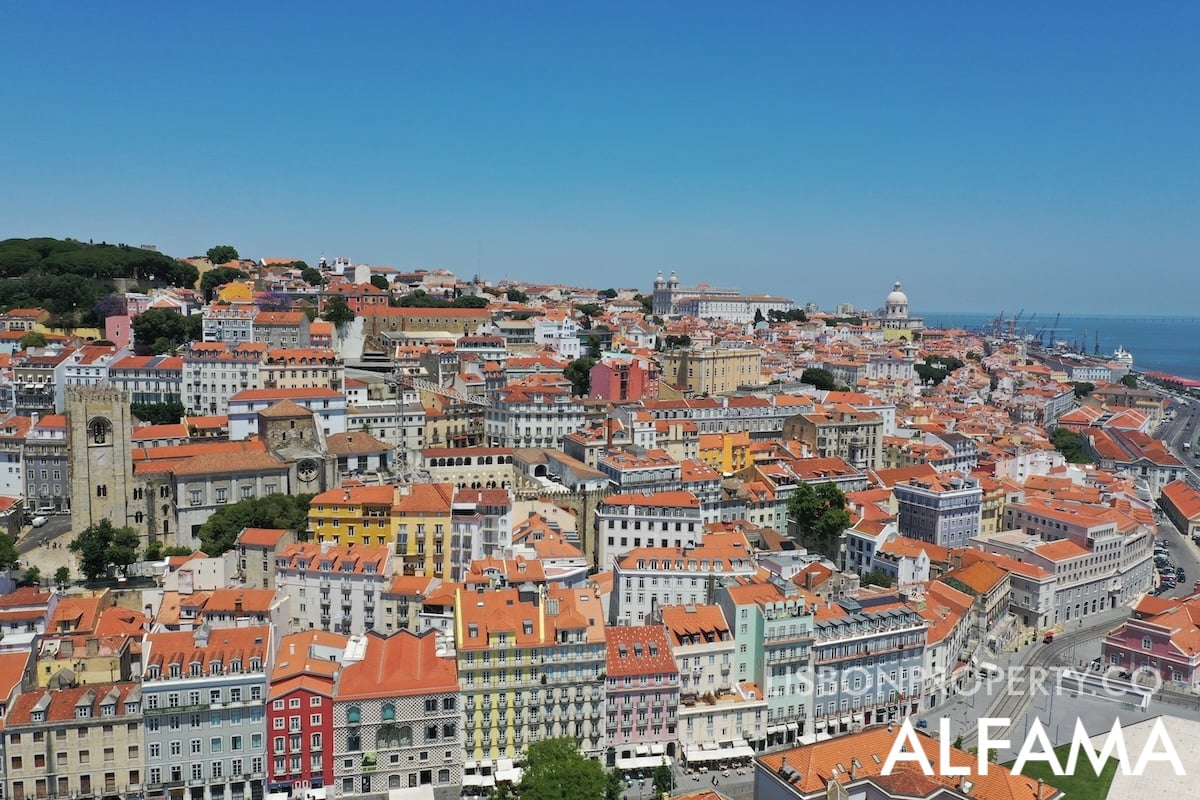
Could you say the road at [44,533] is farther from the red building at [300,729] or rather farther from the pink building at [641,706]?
the pink building at [641,706]

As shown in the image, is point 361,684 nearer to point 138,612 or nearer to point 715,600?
point 138,612

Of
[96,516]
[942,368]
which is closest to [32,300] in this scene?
[96,516]

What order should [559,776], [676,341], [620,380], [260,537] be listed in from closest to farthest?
[559,776] < [260,537] < [620,380] < [676,341]

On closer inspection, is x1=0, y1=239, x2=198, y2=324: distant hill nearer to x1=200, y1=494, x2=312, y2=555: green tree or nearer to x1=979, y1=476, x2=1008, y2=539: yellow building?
x1=200, y1=494, x2=312, y2=555: green tree

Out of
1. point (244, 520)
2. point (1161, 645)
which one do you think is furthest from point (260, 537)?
point (1161, 645)

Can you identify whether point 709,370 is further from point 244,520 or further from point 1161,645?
point 244,520

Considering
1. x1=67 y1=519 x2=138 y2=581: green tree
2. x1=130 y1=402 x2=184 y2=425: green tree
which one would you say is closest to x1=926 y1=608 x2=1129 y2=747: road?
x1=67 y1=519 x2=138 y2=581: green tree

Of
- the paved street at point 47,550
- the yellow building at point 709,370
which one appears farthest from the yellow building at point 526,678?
the yellow building at point 709,370
